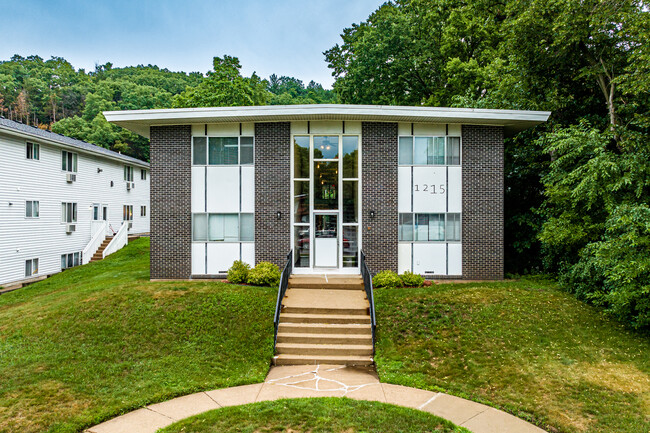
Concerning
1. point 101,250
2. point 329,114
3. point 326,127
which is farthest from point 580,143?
point 101,250

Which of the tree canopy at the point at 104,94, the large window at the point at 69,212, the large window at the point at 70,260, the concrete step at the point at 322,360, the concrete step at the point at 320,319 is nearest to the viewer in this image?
the concrete step at the point at 322,360

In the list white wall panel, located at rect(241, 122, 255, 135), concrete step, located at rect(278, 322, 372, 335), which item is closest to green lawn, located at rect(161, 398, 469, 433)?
concrete step, located at rect(278, 322, 372, 335)

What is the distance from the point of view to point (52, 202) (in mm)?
19047

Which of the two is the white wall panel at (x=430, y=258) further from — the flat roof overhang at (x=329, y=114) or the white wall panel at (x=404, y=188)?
the flat roof overhang at (x=329, y=114)

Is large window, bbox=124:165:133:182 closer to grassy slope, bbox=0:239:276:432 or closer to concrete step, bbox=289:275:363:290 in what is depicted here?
grassy slope, bbox=0:239:276:432

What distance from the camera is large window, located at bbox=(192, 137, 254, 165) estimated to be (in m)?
12.0

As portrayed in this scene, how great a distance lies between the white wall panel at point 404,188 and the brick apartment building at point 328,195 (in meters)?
0.04

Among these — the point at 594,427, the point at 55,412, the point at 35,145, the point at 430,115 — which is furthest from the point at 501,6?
the point at 35,145

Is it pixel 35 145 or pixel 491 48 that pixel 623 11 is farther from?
pixel 35 145

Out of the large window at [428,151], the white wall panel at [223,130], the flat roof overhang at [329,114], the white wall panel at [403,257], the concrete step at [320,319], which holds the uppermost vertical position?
the flat roof overhang at [329,114]

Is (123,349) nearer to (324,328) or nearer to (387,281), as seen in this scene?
(324,328)

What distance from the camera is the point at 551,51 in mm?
11523

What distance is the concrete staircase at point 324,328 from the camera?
7.53m

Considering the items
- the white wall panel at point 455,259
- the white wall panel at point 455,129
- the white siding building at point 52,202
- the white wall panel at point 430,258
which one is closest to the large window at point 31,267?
the white siding building at point 52,202
